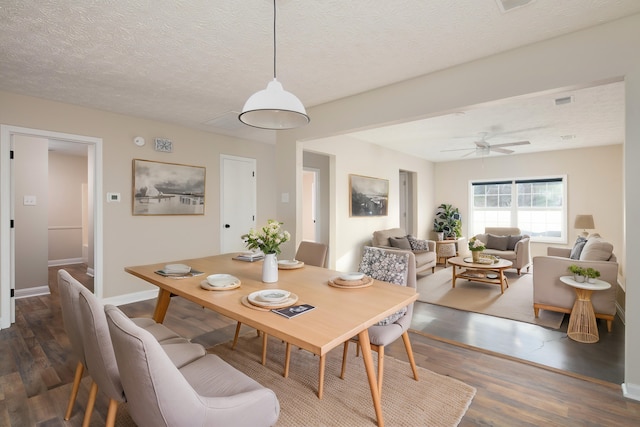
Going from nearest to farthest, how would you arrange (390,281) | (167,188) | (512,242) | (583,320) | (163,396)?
(163,396) → (390,281) → (583,320) → (167,188) → (512,242)

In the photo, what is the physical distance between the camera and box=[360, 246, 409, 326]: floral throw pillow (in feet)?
7.26

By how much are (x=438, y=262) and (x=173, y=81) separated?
20.0 feet

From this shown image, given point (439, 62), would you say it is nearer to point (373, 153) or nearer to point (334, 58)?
point (334, 58)

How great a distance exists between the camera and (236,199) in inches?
206

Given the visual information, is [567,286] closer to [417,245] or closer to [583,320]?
[583,320]

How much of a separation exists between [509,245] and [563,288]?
3.18 m

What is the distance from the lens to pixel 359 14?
1.96 metres

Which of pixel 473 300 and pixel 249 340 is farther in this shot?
pixel 473 300

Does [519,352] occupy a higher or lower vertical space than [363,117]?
lower

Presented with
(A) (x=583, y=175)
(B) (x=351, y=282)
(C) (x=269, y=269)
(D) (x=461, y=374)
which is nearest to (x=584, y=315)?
(D) (x=461, y=374)

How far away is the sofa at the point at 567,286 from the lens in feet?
10.1

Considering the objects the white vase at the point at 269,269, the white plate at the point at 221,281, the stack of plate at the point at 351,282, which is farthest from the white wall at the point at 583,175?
the white plate at the point at 221,281

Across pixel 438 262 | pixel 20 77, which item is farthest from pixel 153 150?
pixel 438 262

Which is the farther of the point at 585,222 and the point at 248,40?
the point at 585,222
